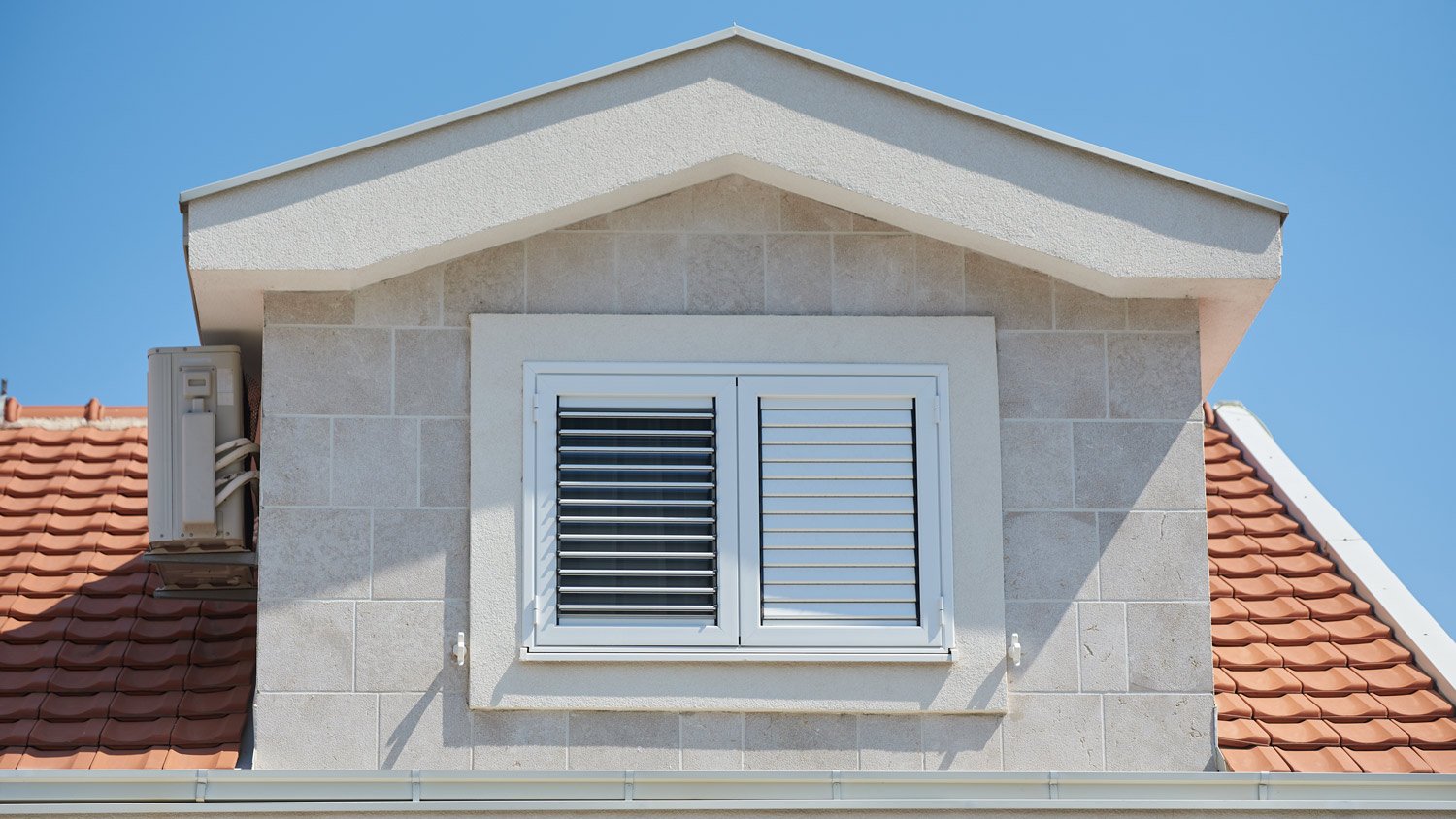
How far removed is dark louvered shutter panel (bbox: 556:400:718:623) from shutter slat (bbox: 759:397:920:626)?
0.97ft

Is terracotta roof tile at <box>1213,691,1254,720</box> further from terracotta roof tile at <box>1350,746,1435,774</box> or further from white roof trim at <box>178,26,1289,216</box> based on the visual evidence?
white roof trim at <box>178,26,1289,216</box>

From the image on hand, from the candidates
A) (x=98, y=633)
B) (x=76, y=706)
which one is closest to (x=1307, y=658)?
(x=76, y=706)

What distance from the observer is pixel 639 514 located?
793cm

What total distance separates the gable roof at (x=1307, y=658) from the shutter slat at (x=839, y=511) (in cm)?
181

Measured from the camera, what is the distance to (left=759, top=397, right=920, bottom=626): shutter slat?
25.9 feet

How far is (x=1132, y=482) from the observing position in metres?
8.11

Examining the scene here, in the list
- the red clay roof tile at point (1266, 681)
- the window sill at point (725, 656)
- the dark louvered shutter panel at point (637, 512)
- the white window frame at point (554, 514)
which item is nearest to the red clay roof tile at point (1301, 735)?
the red clay roof tile at point (1266, 681)

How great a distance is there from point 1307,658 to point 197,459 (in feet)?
18.9

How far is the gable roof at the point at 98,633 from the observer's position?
311 inches

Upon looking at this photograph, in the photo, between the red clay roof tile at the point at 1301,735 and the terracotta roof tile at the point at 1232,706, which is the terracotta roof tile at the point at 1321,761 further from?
the terracotta roof tile at the point at 1232,706

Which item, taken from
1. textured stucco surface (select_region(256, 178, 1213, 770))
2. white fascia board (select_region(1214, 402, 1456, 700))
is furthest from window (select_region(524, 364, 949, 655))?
white fascia board (select_region(1214, 402, 1456, 700))

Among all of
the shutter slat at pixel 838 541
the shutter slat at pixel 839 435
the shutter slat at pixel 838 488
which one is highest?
the shutter slat at pixel 839 435

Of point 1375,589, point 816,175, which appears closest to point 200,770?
point 816,175

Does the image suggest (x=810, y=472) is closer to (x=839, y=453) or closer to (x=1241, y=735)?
(x=839, y=453)
